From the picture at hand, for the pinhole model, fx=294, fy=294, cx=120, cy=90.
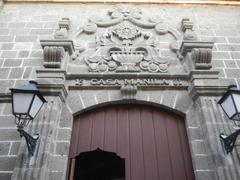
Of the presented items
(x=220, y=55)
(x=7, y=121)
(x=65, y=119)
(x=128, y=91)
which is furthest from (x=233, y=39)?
(x=7, y=121)

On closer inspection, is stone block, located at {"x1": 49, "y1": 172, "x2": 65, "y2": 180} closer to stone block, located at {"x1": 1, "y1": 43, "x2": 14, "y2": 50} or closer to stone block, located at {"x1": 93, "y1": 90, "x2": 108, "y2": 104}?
stone block, located at {"x1": 93, "y1": 90, "x2": 108, "y2": 104}

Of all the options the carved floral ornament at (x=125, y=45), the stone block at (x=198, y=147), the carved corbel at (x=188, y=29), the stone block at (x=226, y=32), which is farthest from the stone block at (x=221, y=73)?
the stone block at (x=198, y=147)

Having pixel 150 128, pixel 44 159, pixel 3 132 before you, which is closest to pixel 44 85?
pixel 3 132

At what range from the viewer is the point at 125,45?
535 centimetres

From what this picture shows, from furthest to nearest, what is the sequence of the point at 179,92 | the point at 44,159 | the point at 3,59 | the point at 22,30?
the point at 22,30 → the point at 3,59 → the point at 179,92 → the point at 44,159

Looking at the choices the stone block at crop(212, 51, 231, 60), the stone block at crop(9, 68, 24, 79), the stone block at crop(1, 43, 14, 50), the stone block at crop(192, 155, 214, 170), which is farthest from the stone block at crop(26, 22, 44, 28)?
the stone block at crop(192, 155, 214, 170)

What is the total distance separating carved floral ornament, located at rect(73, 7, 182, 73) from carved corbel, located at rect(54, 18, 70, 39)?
259 mm

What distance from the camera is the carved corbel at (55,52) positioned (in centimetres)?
478

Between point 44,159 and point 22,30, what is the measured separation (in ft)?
9.90

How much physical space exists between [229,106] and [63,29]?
3370 millimetres

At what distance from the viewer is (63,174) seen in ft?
12.7

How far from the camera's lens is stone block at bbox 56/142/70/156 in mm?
4062

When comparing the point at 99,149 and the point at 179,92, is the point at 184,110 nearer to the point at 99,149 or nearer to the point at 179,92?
the point at 179,92

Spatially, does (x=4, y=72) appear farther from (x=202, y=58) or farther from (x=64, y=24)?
(x=202, y=58)
